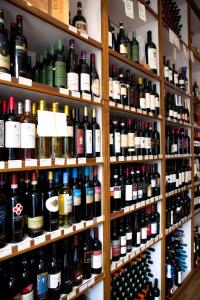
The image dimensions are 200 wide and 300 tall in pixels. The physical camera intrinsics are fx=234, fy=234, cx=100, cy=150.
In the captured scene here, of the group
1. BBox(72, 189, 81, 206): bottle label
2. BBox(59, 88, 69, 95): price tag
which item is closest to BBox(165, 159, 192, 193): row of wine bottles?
BBox(72, 189, 81, 206): bottle label

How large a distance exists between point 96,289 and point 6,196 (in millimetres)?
866

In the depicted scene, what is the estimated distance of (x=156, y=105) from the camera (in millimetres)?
1984

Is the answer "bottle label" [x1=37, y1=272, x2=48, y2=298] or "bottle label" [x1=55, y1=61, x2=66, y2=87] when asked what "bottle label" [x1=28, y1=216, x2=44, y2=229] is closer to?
"bottle label" [x1=37, y1=272, x2=48, y2=298]

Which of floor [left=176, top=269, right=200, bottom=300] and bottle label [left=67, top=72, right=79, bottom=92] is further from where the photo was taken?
floor [left=176, top=269, right=200, bottom=300]

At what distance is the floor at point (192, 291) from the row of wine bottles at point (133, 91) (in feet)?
5.84

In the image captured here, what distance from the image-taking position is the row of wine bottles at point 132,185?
1.56m

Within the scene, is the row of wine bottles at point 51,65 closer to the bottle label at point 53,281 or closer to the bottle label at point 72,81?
the bottle label at point 72,81

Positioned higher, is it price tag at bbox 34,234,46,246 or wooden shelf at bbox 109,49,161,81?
wooden shelf at bbox 109,49,161,81

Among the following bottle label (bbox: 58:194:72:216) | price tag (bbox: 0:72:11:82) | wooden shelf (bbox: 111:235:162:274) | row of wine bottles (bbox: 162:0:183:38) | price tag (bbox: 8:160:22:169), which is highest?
row of wine bottles (bbox: 162:0:183:38)

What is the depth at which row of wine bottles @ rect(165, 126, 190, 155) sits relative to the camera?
7.45 feet

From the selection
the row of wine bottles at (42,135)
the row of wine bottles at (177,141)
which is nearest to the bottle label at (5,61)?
the row of wine bottles at (42,135)

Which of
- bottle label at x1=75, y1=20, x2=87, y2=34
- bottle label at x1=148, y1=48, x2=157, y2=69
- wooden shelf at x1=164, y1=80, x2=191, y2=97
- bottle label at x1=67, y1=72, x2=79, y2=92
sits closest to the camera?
bottle label at x1=67, y1=72, x2=79, y2=92

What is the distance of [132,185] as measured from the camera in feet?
5.58

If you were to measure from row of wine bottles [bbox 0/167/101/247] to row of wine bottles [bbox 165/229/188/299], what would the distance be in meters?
1.38
